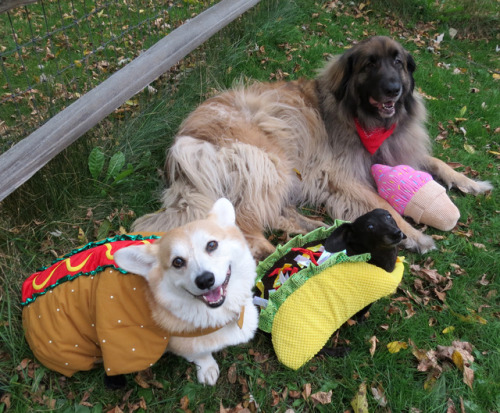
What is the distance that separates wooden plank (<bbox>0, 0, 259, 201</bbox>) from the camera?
242 centimetres

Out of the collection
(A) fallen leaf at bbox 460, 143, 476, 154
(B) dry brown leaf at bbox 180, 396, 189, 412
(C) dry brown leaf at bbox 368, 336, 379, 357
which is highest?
(A) fallen leaf at bbox 460, 143, 476, 154

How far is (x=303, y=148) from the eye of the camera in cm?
372

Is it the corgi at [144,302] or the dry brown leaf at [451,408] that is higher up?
the corgi at [144,302]

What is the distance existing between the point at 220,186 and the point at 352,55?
66.9 inches

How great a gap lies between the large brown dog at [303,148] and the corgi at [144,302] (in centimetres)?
98

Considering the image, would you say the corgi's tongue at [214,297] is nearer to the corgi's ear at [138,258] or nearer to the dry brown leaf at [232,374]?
the corgi's ear at [138,258]

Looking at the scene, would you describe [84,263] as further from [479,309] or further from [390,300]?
[479,309]

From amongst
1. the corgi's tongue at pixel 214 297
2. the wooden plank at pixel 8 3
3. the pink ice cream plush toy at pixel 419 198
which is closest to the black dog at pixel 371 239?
the corgi's tongue at pixel 214 297

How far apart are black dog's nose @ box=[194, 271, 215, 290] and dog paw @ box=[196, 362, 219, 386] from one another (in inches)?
32.4

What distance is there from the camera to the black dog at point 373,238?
222cm

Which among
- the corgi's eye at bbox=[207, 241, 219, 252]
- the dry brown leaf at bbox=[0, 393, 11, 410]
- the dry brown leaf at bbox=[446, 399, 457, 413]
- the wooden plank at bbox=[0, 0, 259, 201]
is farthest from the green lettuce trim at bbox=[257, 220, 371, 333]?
the wooden plank at bbox=[0, 0, 259, 201]

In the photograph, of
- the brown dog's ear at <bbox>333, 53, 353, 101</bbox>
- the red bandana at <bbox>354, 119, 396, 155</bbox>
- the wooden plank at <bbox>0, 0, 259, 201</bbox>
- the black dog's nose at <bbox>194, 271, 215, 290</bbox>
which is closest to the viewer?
the black dog's nose at <bbox>194, 271, 215, 290</bbox>

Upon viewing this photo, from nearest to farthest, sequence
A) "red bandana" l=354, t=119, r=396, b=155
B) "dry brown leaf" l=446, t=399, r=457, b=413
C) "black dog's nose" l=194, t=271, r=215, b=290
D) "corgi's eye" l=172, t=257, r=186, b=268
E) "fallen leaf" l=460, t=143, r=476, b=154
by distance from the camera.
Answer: "black dog's nose" l=194, t=271, r=215, b=290 → "corgi's eye" l=172, t=257, r=186, b=268 → "dry brown leaf" l=446, t=399, r=457, b=413 → "red bandana" l=354, t=119, r=396, b=155 → "fallen leaf" l=460, t=143, r=476, b=154

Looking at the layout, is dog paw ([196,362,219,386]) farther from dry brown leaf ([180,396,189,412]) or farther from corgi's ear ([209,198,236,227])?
corgi's ear ([209,198,236,227])
